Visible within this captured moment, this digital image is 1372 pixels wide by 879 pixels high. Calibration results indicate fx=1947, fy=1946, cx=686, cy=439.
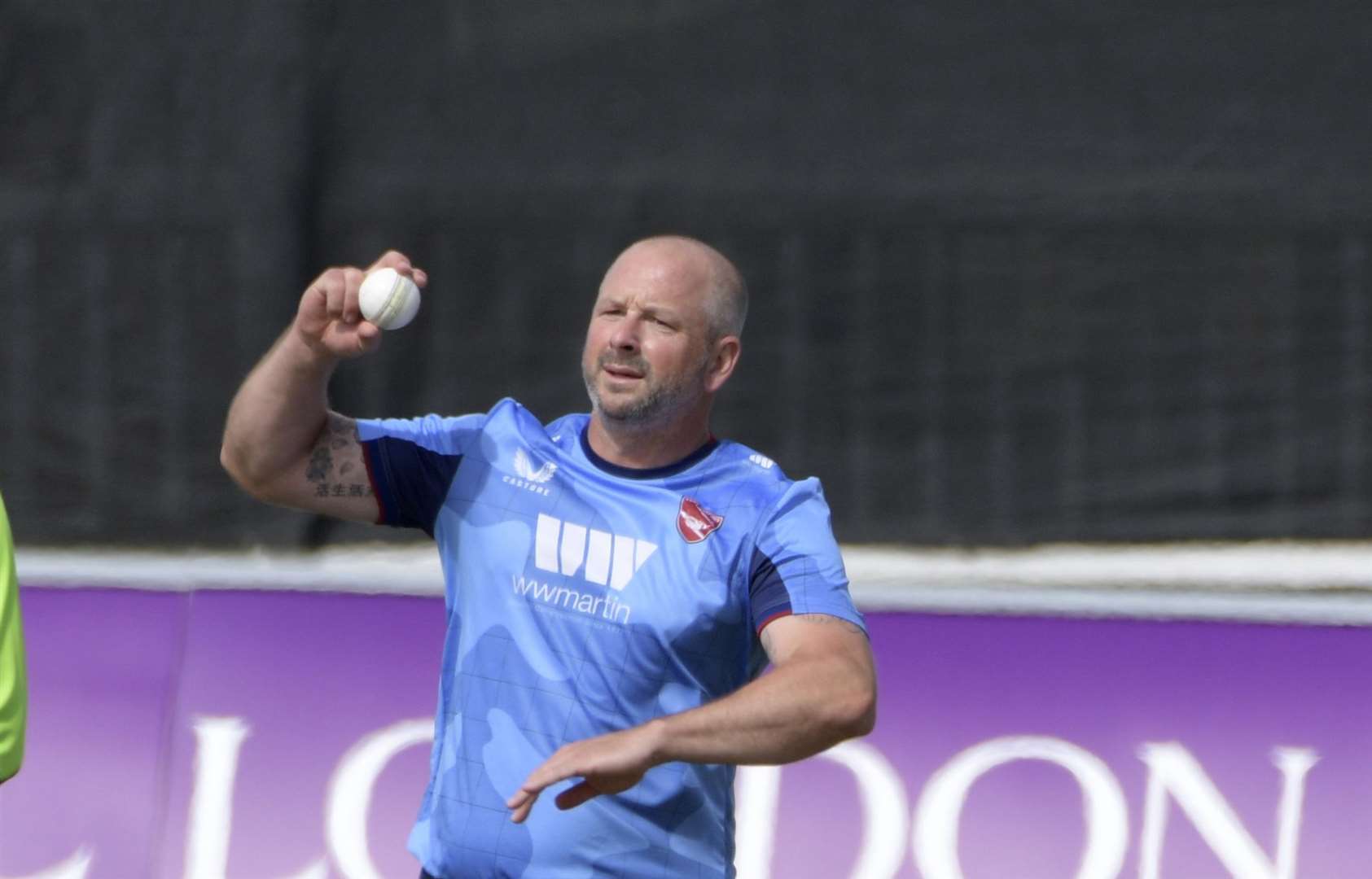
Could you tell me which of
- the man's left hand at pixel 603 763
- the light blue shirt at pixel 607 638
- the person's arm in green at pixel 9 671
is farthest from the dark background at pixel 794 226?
the man's left hand at pixel 603 763

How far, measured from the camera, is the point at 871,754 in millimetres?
4371

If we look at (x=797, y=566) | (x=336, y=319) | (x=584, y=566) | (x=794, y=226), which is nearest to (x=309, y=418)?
(x=336, y=319)

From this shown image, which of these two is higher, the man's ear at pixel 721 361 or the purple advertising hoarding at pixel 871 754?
the man's ear at pixel 721 361

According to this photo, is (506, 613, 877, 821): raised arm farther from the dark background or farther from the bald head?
the dark background

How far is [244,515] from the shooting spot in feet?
17.5

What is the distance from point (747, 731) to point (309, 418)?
991mm

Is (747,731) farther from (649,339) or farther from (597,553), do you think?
(649,339)

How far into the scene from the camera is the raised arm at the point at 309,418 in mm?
2990

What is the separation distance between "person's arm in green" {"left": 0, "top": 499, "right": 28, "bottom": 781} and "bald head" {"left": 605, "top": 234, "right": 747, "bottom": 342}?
1037mm

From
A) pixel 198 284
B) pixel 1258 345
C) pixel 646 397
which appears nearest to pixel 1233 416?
pixel 1258 345

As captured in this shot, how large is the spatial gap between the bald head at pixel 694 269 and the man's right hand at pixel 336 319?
409 mm

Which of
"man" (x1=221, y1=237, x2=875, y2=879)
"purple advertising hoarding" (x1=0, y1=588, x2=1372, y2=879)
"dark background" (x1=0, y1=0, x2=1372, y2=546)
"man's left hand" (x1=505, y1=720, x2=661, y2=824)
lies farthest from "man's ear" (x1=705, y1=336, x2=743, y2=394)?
"dark background" (x1=0, y1=0, x2=1372, y2=546)

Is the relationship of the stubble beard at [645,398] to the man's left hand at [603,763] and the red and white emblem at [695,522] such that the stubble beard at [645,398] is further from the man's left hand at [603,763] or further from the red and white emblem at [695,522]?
the man's left hand at [603,763]

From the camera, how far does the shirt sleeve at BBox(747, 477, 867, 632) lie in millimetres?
2887
